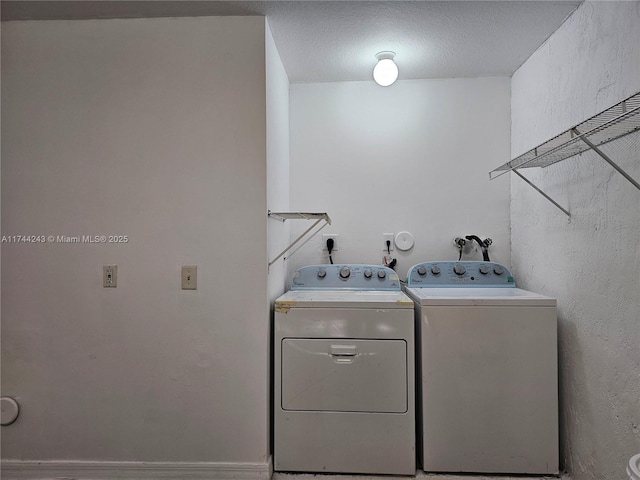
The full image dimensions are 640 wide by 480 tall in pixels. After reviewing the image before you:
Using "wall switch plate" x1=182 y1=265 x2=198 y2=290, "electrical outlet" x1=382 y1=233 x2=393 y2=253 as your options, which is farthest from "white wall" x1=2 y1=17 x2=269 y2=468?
"electrical outlet" x1=382 y1=233 x2=393 y2=253

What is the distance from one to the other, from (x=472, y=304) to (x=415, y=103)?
1.40 meters

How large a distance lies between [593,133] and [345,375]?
4.50ft

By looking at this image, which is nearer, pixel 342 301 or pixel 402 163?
pixel 342 301

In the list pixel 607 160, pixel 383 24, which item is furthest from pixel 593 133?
pixel 383 24

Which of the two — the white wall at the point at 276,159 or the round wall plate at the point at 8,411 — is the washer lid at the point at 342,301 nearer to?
the white wall at the point at 276,159

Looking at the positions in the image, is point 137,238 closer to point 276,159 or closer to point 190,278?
point 190,278

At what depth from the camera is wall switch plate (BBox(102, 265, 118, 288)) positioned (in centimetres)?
186

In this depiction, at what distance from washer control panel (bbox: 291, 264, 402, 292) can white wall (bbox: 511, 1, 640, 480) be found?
0.83m

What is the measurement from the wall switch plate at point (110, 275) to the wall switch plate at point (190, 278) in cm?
33

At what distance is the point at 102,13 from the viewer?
1.83m

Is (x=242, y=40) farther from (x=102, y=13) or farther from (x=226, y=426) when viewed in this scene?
(x=226, y=426)

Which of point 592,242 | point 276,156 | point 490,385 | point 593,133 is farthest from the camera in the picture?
point 276,156

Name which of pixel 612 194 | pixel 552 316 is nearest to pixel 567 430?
pixel 552 316

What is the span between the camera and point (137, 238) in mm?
1861
